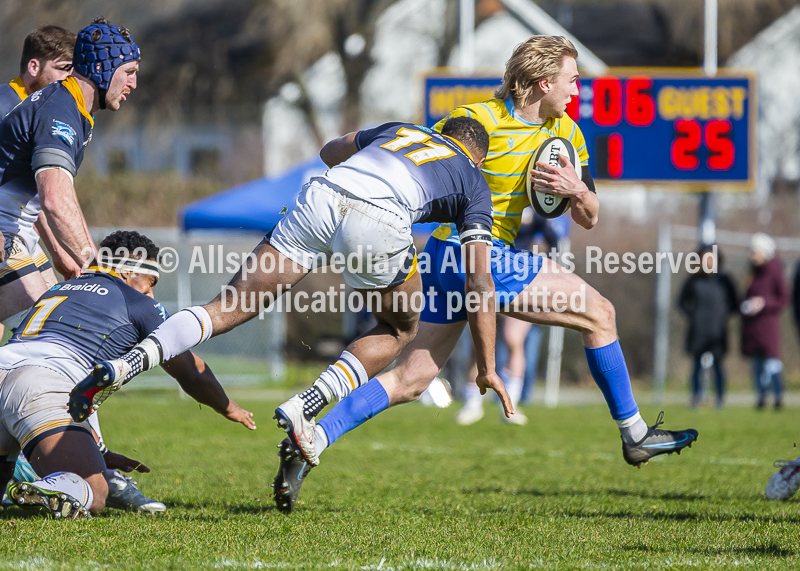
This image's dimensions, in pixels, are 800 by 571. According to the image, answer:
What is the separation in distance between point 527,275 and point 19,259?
2.56 meters

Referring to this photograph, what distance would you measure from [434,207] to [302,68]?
21.2 m

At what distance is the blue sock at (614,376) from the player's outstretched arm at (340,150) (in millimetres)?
1538

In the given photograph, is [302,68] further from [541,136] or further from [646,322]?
[541,136]

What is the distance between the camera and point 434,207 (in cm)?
411

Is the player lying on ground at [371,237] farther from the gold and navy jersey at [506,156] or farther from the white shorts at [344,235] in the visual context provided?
the gold and navy jersey at [506,156]

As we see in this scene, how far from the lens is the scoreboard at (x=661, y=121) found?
13258mm

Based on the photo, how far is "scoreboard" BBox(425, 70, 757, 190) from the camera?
13.3 meters

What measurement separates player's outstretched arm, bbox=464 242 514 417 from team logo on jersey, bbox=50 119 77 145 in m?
1.87

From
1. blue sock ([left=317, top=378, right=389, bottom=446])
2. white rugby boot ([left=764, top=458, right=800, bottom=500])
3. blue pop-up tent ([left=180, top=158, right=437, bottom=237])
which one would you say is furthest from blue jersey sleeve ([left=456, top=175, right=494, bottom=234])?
blue pop-up tent ([left=180, top=158, right=437, bottom=237])

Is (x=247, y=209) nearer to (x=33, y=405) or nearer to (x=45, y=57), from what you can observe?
(x=45, y=57)

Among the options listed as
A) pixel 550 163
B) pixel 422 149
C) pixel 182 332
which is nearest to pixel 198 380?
pixel 182 332

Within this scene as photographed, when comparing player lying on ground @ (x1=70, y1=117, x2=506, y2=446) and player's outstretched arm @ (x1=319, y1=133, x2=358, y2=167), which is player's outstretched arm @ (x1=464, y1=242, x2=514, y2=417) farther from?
player's outstretched arm @ (x1=319, y1=133, x2=358, y2=167)

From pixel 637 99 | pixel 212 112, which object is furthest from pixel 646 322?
pixel 212 112

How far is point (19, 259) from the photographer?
4711 mm
